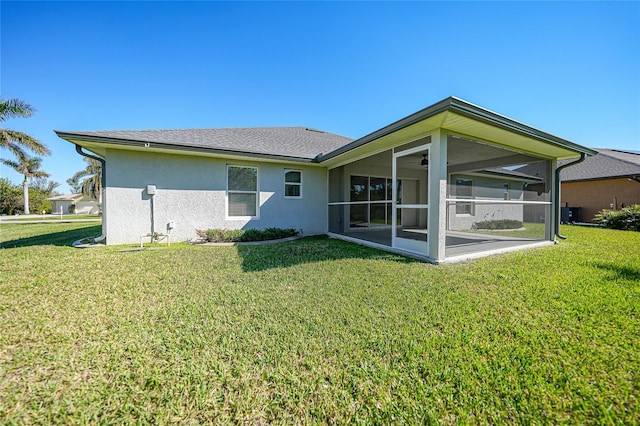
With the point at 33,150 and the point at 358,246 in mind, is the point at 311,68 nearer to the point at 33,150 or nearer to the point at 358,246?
the point at 358,246

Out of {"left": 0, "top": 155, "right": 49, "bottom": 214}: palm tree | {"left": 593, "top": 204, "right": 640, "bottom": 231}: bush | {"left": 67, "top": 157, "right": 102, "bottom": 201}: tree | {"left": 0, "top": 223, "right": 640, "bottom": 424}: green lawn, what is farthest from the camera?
{"left": 67, "top": 157, "right": 102, "bottom": 201}: tree

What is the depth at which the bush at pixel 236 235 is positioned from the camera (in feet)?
24.9

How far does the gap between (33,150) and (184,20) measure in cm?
1393

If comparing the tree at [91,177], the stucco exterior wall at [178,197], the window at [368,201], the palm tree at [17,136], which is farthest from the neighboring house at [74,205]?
the window at [368,201]

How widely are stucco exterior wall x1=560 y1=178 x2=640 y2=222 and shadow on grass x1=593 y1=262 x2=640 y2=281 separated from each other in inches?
517

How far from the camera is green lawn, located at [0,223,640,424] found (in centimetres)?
171

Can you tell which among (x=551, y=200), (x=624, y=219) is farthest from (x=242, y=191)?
(x=624, y=219)

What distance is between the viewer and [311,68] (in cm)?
1106

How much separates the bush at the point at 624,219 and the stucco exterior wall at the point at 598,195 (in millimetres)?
2592

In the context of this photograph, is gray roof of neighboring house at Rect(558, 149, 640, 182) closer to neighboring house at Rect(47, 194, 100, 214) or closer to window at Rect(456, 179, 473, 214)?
window at Rect(456, 179, 473, 214)

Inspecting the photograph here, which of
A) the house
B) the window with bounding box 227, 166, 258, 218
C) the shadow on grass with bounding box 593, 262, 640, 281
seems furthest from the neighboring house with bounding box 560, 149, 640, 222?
the window with bounding box 227, 166, 258, 218

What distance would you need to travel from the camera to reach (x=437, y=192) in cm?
515

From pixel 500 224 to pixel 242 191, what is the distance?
8.43 meters

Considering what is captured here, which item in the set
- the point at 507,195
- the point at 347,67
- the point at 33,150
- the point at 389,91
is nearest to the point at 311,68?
the point at 347,67
